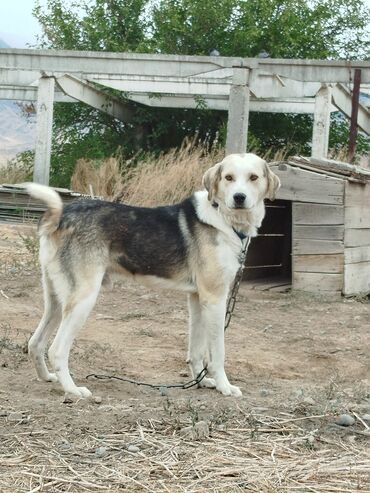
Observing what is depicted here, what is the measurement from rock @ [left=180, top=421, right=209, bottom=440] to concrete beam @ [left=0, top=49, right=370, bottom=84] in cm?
1053

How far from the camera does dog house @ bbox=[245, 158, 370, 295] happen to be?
32.7ft

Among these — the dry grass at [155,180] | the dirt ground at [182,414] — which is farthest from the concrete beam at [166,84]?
the dirt ground at [182,414]

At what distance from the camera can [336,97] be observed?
51.8 ft

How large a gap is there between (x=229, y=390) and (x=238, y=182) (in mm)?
1421

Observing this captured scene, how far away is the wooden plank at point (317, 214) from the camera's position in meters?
9.96

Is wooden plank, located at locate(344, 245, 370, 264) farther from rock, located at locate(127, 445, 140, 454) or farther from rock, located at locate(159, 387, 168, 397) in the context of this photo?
rock, located at locate(127, 445, 140, 454)

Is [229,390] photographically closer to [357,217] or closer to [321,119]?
[357,217]

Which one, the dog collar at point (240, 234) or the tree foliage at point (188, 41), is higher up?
the tree foliage at point (188, 41)

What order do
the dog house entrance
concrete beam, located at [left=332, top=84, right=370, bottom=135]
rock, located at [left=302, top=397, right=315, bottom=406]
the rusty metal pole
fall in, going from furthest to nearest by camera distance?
1. concrete beam, located at [left=332, top=84, right=370, bottom=135]
2. the rusty metal pole
3. the dog house entrance
4. rock, located at [left=302, top=397, right=315, bottom=406]

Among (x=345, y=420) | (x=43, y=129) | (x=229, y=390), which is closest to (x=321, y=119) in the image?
(x=43, y=129)

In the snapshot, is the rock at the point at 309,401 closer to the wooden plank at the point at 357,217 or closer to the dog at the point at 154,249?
the dog at the point at 154,249

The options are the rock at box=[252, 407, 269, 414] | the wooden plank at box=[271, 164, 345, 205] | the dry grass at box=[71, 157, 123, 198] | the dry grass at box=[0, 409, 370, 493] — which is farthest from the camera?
the dry grass at box=[71, 157, 123, 198]

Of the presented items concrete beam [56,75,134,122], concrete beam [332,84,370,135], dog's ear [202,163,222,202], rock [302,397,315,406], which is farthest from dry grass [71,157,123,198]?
rock [302,397,315,406]

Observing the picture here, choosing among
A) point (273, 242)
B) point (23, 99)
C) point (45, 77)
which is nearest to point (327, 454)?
point (273, 242)
